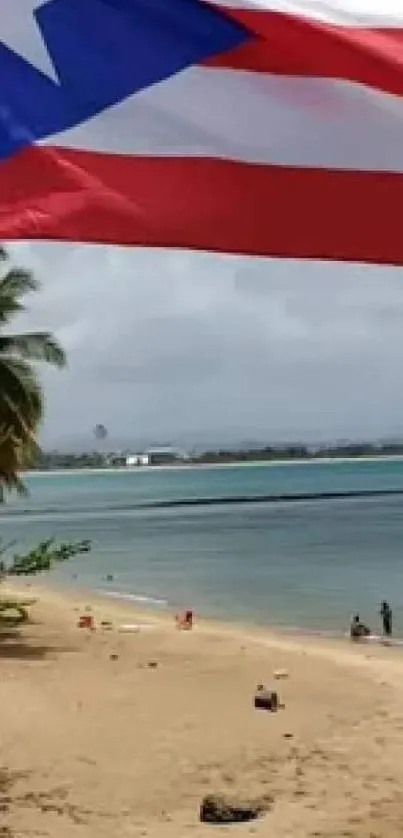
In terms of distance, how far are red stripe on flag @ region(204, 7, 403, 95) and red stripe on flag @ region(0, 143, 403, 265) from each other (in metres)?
0.37

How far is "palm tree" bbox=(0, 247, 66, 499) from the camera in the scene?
2169 cm

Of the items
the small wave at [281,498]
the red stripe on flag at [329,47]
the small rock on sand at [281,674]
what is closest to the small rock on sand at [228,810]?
the red stripe on flag at [329,47]

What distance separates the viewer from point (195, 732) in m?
14.2

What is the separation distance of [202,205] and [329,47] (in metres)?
0.70

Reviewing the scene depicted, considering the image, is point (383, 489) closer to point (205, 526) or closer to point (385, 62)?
point (205, 526)

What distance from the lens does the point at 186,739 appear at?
1378 cm

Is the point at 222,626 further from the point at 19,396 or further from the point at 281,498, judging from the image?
the point at 281,498

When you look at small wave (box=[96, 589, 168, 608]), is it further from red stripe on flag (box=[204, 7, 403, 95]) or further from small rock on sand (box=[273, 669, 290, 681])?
red stripe on flag (box=[204, 7, 403, 95])

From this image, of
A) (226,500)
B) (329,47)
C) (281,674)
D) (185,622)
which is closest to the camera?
(329,47)

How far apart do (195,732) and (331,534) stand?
64683 millimetres

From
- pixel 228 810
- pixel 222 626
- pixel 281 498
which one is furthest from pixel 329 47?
pixel 281 498

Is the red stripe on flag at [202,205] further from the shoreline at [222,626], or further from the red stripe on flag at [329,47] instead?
the shoreline at [222,626]

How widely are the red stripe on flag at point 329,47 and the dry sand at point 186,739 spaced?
19.6ft

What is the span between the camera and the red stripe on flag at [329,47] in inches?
188
